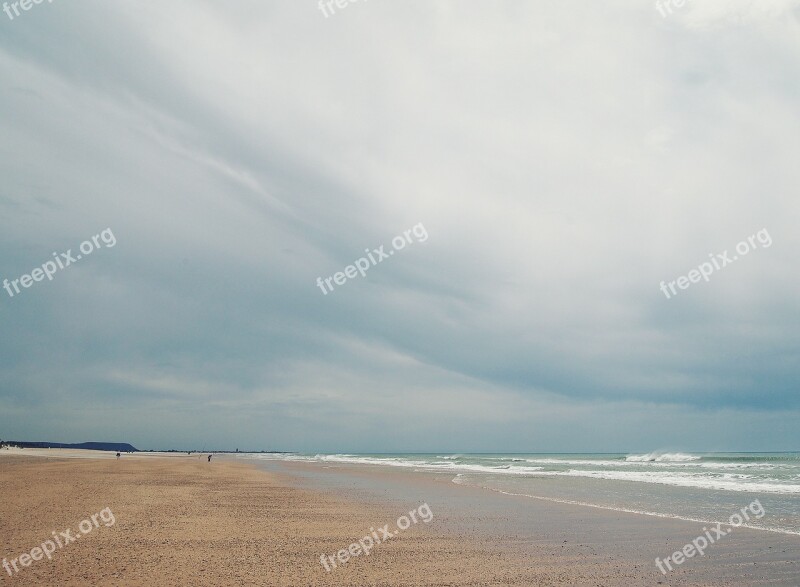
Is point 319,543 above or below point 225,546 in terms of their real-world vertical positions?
below

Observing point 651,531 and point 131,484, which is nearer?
point 651,531

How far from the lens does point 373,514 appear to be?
20766 millimetres

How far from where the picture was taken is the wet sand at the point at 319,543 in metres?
10.9

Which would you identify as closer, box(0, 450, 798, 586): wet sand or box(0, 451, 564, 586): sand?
box(0, 451, 564, 586): sand

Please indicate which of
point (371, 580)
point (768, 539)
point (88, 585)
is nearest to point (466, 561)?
point (371, 580)

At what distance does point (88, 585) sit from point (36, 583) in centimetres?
99

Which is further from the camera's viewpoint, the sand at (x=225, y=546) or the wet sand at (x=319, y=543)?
the wet sand at (x=319, y=543)

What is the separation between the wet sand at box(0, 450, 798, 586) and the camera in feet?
35.8

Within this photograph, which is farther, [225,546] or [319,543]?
[319,543]

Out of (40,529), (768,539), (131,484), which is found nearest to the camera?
(40,529)

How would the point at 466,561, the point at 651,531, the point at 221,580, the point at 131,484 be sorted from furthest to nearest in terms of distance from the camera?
the point at 131,484, the point at 651,531, the point at 466,561, the point at 221,580

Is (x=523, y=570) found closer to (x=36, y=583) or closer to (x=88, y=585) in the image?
(x=88, y=585)

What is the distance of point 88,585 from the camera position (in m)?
9.71

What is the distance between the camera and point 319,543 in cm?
1447
